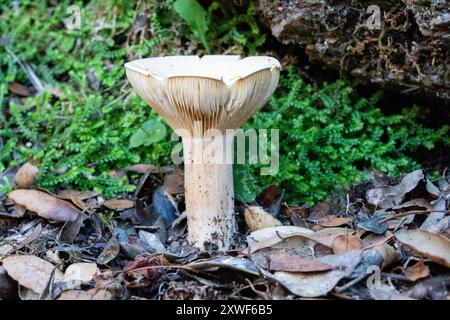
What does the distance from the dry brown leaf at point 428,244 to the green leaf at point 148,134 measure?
Answer: 1.37 m

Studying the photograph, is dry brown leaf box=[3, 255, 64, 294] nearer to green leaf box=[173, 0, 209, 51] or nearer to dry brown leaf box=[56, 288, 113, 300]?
dry brown leaf box=[56, 288, 113, 300]

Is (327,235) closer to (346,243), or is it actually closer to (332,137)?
(346,243)

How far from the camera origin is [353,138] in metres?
3.16

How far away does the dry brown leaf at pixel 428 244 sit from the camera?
1925 millimetres

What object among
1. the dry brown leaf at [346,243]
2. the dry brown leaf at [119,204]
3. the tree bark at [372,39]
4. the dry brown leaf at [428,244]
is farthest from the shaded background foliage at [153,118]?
the dry brown leaf at [428,244]

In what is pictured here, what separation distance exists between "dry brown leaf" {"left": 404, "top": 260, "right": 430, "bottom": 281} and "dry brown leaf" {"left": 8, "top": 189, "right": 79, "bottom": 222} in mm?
1535

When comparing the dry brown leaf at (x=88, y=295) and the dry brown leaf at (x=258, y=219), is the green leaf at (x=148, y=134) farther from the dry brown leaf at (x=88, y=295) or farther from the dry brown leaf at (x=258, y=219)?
the dry brown leaf at (x=88, y=295)

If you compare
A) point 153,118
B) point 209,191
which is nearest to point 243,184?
point 209,191

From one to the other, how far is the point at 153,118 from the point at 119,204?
0.58 meters

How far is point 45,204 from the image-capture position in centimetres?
274

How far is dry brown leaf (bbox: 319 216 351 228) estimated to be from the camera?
248 cm

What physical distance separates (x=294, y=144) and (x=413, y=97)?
71cm

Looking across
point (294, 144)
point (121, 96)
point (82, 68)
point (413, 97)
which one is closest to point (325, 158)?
point (294, 144)
